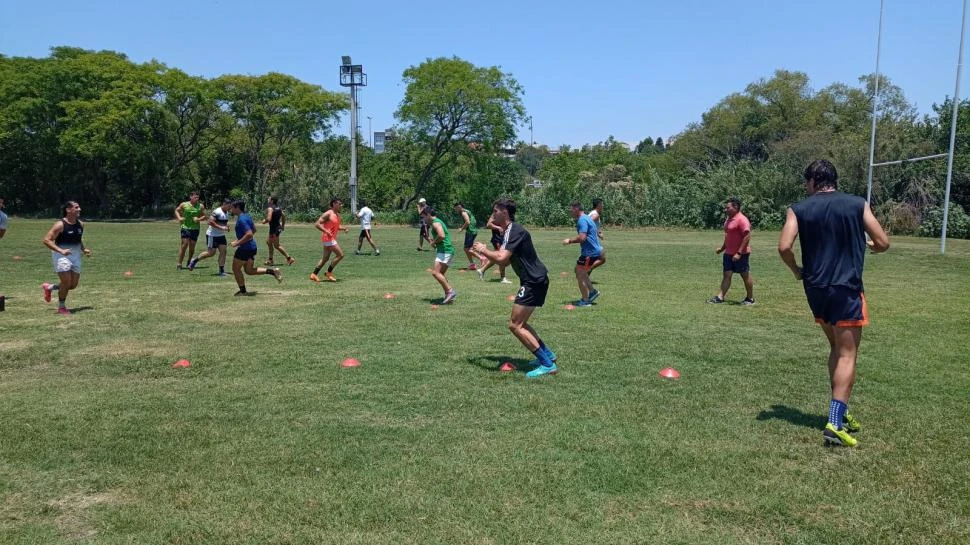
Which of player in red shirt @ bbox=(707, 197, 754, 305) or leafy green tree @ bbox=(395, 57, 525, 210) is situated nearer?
player in red shirt @ bbox=(707, 197, 754, 305)

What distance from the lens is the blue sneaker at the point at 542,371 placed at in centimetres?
751

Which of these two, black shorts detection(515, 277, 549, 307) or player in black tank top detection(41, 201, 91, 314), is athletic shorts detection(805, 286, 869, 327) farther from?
player in black tank top detection(41, 201, 91, 314)

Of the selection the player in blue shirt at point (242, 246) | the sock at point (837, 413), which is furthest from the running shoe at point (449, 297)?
the sock at point (837, 413)

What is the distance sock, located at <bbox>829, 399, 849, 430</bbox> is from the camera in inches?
214

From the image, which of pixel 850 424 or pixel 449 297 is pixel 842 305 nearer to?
pixel 850 424

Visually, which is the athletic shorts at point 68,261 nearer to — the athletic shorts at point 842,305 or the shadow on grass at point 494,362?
the shadow on grass at point 494,362

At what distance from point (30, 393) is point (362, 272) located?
11306mm

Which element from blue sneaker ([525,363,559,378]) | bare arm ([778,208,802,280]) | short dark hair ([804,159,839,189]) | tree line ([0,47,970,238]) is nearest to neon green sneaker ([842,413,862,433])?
bare arm ([778,208,802,280])

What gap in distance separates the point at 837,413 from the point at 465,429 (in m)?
3.02

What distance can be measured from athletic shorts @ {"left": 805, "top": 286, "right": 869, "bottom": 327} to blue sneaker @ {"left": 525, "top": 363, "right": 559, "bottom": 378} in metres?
2.94

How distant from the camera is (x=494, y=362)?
8.14 m

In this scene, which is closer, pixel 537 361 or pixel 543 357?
pixel 543 357

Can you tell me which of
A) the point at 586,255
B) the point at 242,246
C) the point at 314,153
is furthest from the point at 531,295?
the point at 314,153

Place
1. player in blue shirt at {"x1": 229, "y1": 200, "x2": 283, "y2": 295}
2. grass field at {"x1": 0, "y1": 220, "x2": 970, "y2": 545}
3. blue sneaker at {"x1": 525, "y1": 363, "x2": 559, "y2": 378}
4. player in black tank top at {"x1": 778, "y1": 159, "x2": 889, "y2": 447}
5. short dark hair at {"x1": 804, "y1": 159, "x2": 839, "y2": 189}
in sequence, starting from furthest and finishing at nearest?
1. player in blue shirt at {"x1": 229, "y1": 200, "x2": 283, "y2": 295}
2. blue sneaker at {"x1": 525, "y1": 363, "x2": 559, "y2": 378}
3. short dark hair at {"x1": 804, "y1": 159, "x2": 839, "y2": 189}
4. player in black tank top at {"x1": 778, "y1": 159, "x2": 889, "y2": 447}
5. grass field at {"x1": 0, "y1": 220, "x2": 970, "y2": 545}
